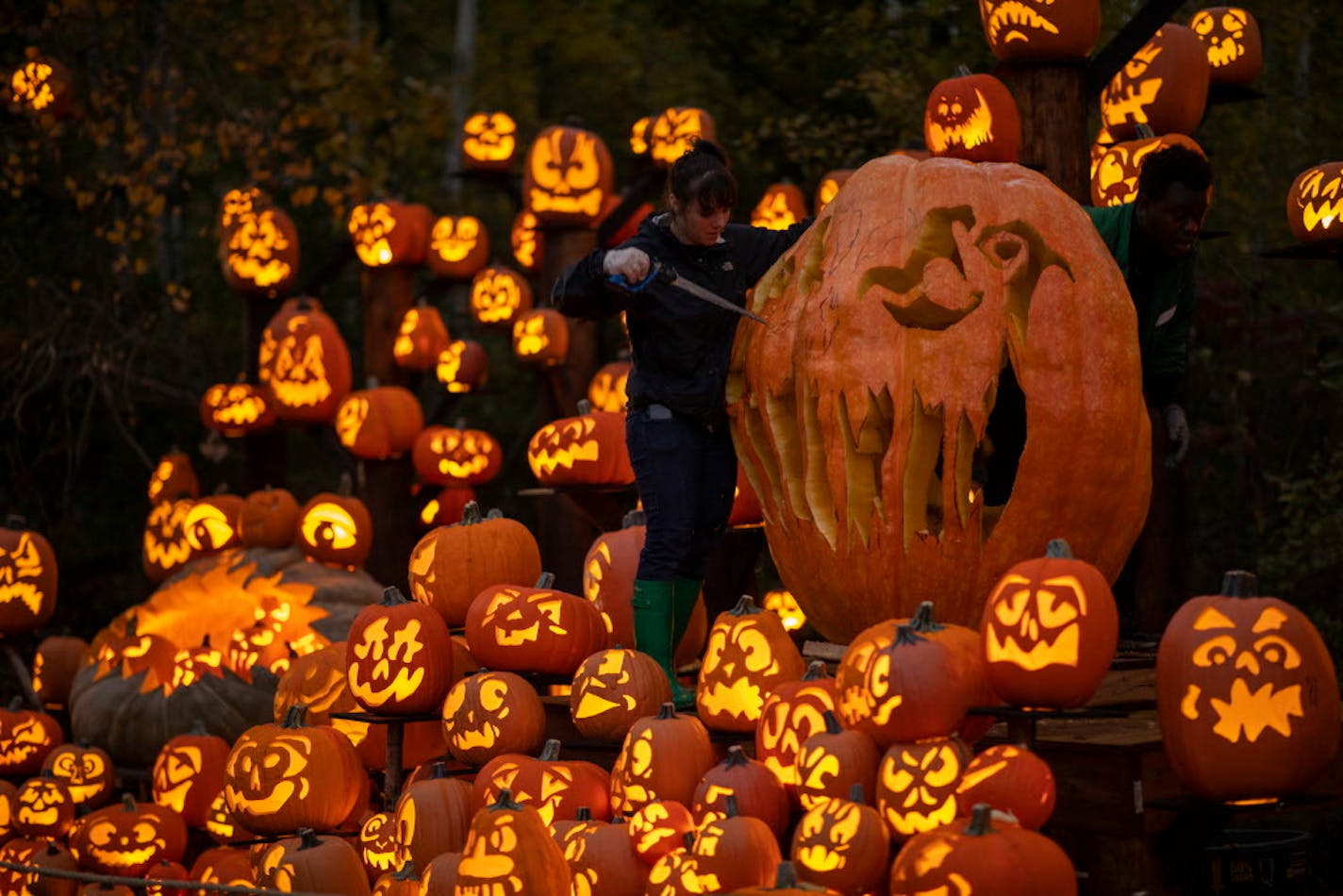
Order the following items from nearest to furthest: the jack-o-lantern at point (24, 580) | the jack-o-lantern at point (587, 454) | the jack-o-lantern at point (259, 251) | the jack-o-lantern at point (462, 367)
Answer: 1. the jack-o-lantern at point (587, 454)
2. the jack-o-lantern at point (24, 580)
3. the jack-o-lantern at point (259, 251)
4. the jack-o-lantern at point (462, 367)

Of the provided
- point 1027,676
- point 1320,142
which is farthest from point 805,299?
point 1320,142

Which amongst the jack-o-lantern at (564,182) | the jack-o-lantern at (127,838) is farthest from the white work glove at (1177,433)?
the jack-o-lantern at (564,182)

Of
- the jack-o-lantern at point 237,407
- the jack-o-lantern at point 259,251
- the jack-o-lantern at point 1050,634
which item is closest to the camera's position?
the jack-o-lantern at point 1050,634

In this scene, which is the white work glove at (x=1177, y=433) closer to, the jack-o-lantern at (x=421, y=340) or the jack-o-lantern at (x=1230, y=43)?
the jack-o-lantern at (x=1230, y=43)

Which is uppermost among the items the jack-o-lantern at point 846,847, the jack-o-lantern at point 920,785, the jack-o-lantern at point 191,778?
the jack-o-lantern at point 920,785

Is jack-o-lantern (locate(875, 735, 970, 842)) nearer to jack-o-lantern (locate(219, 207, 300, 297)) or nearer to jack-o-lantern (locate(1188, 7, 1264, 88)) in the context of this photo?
jack-o-lantern (locate(1188, 7, 1264, 88))

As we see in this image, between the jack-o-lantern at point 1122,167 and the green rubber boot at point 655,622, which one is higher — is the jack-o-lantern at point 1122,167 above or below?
above

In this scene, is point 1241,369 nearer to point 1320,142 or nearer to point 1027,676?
point 1320,142

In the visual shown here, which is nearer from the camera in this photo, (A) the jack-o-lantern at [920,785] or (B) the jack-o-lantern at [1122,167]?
(A) the jack-o-lantern at [920,785]

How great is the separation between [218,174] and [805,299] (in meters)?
11.7

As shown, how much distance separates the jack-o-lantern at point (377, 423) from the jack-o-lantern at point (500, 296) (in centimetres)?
79

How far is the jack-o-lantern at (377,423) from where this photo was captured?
9664mm

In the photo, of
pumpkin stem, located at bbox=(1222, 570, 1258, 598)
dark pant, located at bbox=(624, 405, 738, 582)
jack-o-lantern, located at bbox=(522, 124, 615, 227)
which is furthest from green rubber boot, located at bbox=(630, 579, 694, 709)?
jack-o-lantern, located at bbox=(522, 124, 615, 227)

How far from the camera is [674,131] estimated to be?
9484 millimetres
